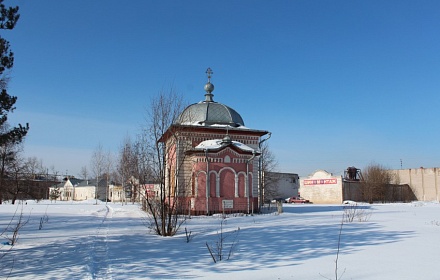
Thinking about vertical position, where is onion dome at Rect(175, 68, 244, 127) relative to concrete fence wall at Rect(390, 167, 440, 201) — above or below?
above

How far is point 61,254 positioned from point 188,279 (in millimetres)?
4305

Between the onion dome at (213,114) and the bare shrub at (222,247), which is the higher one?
the onion dome at (213,114)

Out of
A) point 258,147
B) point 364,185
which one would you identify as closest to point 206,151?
point 258,147

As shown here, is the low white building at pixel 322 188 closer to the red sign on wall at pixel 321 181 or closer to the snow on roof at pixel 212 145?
the red sign on wall at pixel 321 181

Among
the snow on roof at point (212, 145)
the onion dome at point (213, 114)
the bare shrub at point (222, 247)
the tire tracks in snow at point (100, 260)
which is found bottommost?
the tire tracks in snow at point (100, 260)

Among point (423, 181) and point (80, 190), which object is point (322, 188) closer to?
point (423, 181)

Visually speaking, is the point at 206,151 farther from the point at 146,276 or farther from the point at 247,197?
the point at 146,276

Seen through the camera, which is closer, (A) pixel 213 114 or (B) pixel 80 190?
(A) pixel 213 114

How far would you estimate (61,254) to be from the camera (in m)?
9.18

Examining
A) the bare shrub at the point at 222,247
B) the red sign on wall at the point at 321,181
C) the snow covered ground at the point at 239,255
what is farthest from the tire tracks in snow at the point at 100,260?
the red sign on wall at the point at 321,181

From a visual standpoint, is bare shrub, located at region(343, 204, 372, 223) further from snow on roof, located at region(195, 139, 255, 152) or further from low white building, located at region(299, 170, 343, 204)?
low white building, located at region(299, 170, 343, 204)

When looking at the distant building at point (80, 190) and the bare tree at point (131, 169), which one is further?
the distant building at point (80, 190)

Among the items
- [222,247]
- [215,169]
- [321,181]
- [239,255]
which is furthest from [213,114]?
[321,181]

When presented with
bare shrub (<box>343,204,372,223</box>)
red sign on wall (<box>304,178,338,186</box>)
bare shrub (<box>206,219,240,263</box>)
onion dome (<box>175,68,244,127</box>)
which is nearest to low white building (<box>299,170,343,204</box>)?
red sign on wall (<box>304,178,338,186</box>)
